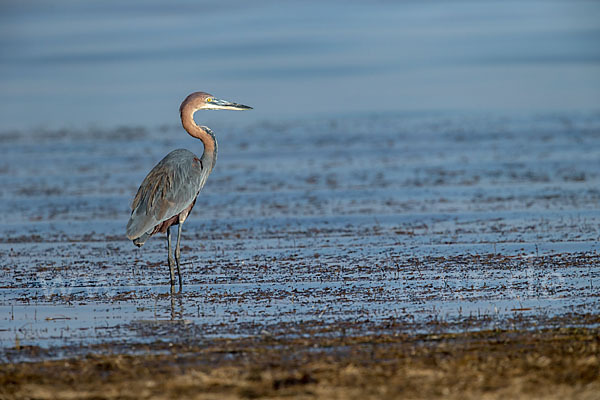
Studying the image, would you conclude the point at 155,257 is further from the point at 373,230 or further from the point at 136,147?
the point at 136,147

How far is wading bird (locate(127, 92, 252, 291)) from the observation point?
9562 mm

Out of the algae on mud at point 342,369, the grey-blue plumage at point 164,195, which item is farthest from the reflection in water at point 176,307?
the algae on mud at point 342,369

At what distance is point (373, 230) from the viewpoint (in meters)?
12.4

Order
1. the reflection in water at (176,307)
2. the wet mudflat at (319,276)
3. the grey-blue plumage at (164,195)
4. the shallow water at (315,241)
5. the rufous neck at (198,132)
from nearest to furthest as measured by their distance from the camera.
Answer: the wet mudflat at (319,276)
the shallow water at (315,241)
the reflection in water at (176,307)
the grey-blue plumage at (164,195)
the rufous neck at (198,132)

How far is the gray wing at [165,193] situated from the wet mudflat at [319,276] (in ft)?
2.24

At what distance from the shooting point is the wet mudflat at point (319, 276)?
5965 mm

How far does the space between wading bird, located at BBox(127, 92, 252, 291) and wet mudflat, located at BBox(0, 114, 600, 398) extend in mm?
597

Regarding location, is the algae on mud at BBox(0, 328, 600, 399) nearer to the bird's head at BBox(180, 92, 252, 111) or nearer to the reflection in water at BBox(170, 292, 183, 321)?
the reflection in water at BBox(170, 292, 183, 321)

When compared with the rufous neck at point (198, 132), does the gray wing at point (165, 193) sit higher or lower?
lower

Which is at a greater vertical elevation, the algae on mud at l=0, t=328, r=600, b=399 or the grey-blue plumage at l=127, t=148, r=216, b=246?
the grey-blue plumage at l=127, t=148, r=216, b=246

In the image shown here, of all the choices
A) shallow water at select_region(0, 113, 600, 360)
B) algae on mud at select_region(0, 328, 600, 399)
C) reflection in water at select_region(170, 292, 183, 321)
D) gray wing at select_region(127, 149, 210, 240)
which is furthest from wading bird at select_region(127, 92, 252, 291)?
algae on mud at select_region(0, 328, 600, 399)

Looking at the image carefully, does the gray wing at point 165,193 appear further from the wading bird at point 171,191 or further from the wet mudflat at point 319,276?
the wet mudflat at point 319,276

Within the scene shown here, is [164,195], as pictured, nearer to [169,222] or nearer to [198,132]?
[169,222]

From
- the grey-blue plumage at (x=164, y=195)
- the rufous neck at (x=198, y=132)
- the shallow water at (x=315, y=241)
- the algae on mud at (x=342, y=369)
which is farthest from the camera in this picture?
the rufous neck at (x=198, y=132)
